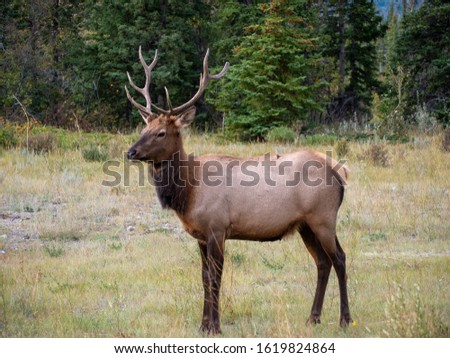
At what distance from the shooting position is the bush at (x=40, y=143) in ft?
52.8

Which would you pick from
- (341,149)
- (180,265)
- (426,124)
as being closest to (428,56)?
(426,124)

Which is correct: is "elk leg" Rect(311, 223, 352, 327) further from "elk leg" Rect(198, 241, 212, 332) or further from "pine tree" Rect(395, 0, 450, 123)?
"pine tree" Rect(395, 0, 450, 123)

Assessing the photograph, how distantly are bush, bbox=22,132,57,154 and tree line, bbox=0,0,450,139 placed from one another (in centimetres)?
610

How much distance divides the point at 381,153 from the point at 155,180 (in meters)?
8.85

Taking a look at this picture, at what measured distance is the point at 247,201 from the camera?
6402 mm

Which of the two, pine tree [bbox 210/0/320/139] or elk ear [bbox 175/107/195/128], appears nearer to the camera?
elk ear [bbox 175/107/195/128]

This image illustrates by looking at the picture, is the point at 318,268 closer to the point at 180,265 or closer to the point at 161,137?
the point at 161,137

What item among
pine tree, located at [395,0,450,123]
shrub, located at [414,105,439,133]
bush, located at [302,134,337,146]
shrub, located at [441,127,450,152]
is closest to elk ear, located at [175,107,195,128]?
shrub, located at [441,127,450,152]

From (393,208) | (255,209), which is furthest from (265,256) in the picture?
(393,208)

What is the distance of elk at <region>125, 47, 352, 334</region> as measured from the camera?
6238 millimetres

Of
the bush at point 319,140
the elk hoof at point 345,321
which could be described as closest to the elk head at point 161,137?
the elk hoof at point 345,321

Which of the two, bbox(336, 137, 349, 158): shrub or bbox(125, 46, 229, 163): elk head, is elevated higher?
bbox(125, 46, 229, 163): elk head

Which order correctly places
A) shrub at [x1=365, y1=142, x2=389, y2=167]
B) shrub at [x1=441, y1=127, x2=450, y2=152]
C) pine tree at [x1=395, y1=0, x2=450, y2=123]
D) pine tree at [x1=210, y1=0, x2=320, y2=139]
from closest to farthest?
shrub at [x1=365, y1=142, x2=389, y2=167]
shrub at [x1=441, y1=127, x2=450, y2=152]
pine tree at [x1=210, y1=0, x2=320, y2=139]
pine tree at [x1=395, y1=0, x2=450, y2=123]

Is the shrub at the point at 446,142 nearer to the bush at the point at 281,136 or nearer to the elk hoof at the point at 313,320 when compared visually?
the bush at the point at 281,136
